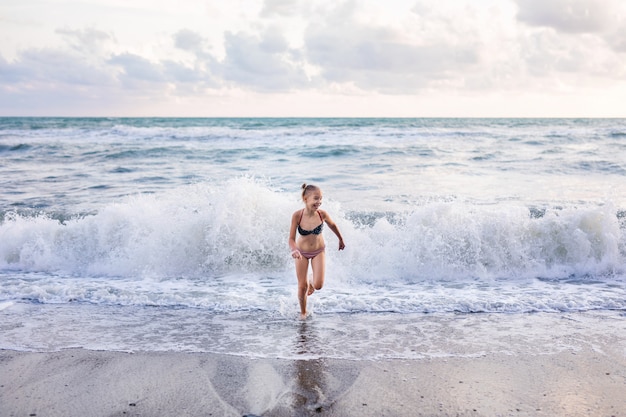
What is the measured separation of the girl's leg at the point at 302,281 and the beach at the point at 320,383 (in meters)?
1.02

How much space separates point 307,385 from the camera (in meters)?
3.61

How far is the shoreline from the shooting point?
3.28 m

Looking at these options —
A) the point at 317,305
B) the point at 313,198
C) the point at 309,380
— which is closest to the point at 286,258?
the point at 317,305

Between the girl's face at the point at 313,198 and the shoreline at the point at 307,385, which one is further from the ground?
the girl's face at the point at 313,198

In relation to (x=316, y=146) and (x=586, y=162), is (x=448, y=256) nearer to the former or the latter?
(x=586, y=162)

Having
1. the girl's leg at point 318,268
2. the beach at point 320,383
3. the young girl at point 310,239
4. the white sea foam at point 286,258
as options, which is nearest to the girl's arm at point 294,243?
the young girl at point 310,239

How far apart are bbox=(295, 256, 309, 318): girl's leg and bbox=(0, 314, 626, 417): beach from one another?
102cm

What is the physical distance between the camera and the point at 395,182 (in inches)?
554

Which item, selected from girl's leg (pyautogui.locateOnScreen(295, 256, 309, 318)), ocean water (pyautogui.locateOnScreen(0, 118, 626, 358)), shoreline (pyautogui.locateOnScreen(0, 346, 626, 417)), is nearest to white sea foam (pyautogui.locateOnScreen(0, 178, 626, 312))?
ocean water (pyautogui.locateOnScreen(0, 118, 626, 358))

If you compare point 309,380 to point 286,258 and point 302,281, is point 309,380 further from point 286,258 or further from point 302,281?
point 286,258

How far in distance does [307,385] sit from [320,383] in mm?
102

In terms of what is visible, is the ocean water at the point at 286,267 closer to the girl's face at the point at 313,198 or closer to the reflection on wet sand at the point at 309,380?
the reflection on wet sand at the point at 309,380

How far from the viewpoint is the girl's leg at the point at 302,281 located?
16.3 feet

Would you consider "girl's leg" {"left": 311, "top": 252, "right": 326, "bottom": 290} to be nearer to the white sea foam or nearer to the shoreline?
the white sea foam
